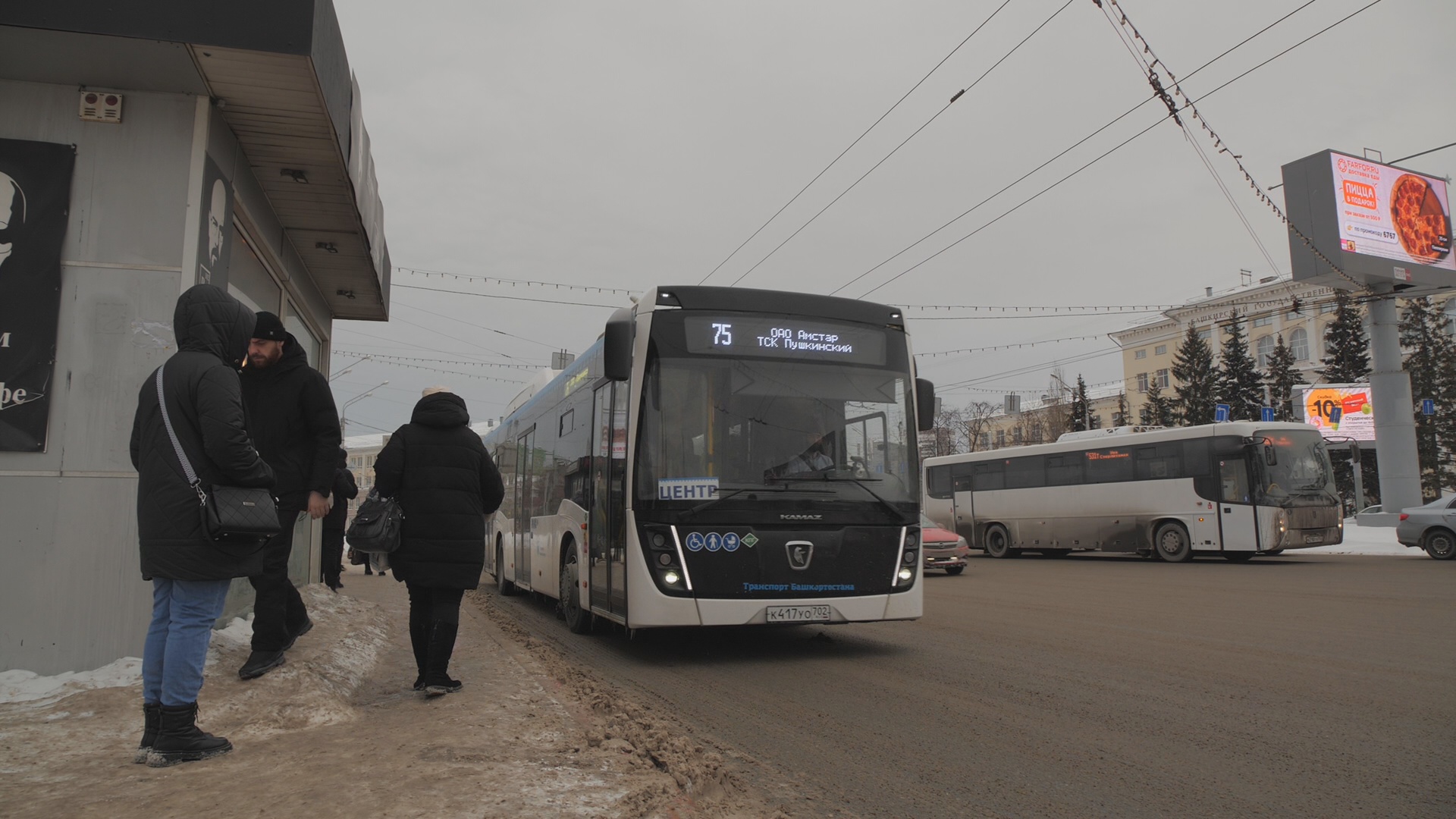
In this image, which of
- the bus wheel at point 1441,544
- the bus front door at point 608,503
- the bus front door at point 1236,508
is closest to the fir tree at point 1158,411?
the bus wheel at point 1441,544

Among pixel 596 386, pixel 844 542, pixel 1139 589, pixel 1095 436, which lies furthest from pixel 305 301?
pixel 1095 436

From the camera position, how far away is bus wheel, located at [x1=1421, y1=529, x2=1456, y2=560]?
20.1 m

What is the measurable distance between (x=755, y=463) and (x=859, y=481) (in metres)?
0.91

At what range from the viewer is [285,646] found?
555 cm

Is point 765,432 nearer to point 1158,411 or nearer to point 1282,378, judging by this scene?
point 1282,378

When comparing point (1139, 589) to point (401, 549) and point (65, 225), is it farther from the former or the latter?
point (65, 225)

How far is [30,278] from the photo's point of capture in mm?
5547

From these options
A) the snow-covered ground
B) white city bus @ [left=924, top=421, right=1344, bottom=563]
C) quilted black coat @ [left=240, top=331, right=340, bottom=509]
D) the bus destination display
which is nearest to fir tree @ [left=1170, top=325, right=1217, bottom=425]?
the snow-covered ground

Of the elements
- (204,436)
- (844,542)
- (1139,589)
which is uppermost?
(204,436)

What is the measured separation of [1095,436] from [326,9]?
2211 centimetres

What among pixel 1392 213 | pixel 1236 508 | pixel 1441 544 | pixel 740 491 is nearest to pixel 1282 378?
pixel 1392 213

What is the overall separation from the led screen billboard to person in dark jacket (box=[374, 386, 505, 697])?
30.2 m

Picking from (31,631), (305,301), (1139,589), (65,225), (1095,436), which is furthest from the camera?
(1095,436)

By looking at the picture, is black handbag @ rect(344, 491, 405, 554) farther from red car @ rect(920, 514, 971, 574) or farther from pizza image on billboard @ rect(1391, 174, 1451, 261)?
pizza image on billboard @ rect(1391, 174, 1451, 261)
